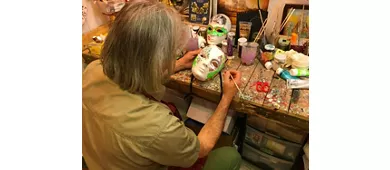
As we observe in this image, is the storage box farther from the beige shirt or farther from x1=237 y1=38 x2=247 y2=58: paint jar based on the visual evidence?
the beige shirt

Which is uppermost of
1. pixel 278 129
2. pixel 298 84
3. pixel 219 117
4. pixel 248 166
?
pixel 298 84

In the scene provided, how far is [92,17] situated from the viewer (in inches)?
61.2

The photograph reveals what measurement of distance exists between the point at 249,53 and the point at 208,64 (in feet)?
0.79

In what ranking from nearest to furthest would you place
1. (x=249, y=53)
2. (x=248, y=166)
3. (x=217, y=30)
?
(x=249, y=53) < (x=217, y=30) < (x=248, y=166)

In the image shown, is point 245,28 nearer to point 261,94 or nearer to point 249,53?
point 249,53

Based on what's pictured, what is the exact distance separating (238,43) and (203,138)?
0.56m

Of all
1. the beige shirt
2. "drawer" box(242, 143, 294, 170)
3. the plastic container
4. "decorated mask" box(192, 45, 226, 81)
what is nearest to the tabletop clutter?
"decorated mask" box(192, 45, 226, 81)

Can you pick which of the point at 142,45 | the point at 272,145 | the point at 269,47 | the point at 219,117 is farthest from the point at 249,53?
the point at 142,45

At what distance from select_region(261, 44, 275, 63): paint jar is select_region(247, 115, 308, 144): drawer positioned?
0.28 meters

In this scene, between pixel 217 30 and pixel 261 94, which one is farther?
pixel 217 30

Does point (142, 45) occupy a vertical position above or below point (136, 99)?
above

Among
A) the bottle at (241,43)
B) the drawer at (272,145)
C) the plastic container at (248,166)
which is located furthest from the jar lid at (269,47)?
the plastic container at (248,166)

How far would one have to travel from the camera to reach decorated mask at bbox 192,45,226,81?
1062 mm
